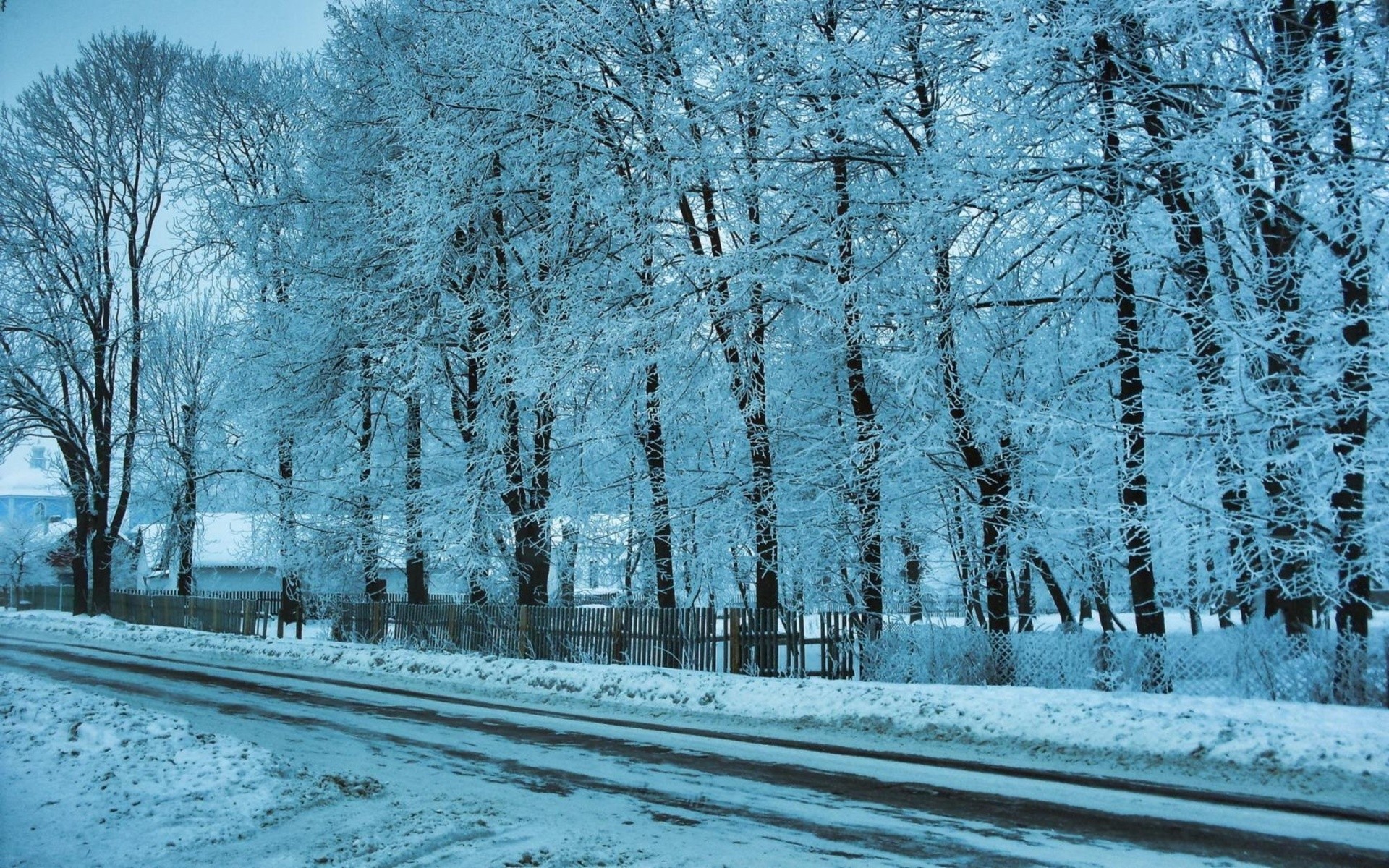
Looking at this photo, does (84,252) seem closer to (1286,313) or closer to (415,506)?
(415,506)

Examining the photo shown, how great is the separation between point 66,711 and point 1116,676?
11.6 m

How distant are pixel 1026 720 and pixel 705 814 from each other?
4370 mm

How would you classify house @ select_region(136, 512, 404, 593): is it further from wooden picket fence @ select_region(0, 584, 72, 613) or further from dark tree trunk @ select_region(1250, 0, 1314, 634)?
→ dark tree trunk @ select_region(1250, 0, 1314, 634)

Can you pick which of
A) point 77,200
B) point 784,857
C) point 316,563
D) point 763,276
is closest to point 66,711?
point 784,857

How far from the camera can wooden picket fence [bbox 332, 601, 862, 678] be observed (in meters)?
14.5

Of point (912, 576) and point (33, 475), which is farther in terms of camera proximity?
point (33, 475)

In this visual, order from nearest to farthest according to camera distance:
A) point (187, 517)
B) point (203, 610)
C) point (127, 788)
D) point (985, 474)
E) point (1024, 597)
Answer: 1. point (127, 788)
2. point (985, 474)
3. point (1024, 597)
4. point (187, 517)
5. point (203, 610)

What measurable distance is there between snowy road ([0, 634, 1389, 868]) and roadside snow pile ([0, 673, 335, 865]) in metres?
0.20

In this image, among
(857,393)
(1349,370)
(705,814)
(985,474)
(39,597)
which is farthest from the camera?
(39,597)

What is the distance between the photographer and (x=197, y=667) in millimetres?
17328

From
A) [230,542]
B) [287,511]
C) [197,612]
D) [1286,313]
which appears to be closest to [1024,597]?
[1286,313]

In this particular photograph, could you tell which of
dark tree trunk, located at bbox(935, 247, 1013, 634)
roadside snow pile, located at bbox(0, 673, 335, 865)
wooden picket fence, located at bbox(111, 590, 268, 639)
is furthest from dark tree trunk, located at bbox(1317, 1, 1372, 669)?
wooden picket fence, located at bbox(111, 590, 268, 639)

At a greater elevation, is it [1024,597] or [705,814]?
[1024,597]

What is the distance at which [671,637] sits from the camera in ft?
50.3
